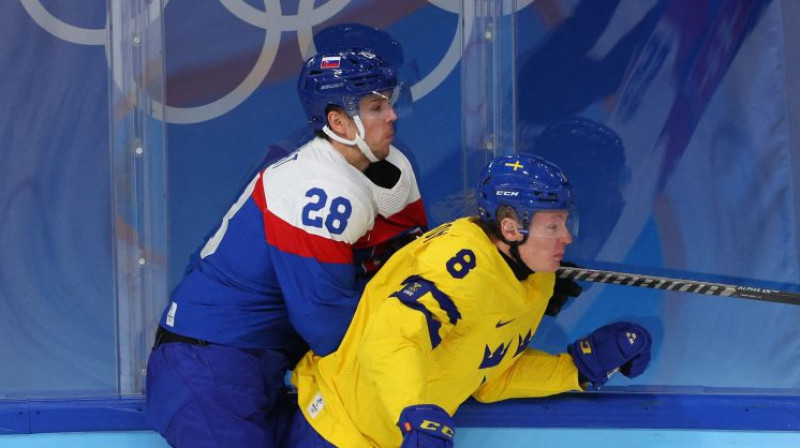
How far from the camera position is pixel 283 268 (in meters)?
2.97

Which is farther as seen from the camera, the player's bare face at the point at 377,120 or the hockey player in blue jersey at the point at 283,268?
the player's bare face at the point at 377,120

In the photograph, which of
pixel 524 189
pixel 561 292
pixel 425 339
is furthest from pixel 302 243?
pixel 561 292

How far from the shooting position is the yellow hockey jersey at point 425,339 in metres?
2.69

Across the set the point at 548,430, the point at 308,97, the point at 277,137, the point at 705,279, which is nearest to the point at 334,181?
the point at 308,97

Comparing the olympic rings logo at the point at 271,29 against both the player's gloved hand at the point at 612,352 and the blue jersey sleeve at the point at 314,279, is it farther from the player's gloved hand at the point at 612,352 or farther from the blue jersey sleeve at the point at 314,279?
the player's gloved hand at the point at 612,352

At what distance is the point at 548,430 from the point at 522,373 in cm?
18

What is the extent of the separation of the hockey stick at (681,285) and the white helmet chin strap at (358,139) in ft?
1.94

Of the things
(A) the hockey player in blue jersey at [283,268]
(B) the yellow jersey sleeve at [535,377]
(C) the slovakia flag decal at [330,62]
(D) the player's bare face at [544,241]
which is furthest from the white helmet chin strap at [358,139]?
(B) the yellow jersey sleeve at [535,377]

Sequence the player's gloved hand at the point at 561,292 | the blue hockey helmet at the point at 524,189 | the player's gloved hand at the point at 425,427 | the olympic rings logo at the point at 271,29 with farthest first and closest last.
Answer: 1. the olympic rings logo at the point at 271,29
2. the player's gloved hand at the point at 561,292
3. the blue hockey helmet at the point at 524,189
4. the player's gloved hand at the point at 425,427

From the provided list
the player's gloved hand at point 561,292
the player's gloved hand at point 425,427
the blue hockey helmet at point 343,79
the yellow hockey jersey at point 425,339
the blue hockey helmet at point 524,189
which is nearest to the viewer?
the player's gloved hand at point 425,427

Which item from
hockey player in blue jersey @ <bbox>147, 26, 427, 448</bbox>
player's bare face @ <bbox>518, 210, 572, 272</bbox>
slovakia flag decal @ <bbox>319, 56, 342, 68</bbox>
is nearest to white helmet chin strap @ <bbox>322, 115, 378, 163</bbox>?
hockey player in blue jersey @ <bbox>147, 26, 427, 448</bbox>

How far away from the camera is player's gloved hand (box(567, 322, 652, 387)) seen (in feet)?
10.2

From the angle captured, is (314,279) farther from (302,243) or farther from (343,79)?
(343,79)

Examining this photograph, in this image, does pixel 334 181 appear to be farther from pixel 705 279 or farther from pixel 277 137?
pixel 705 279
